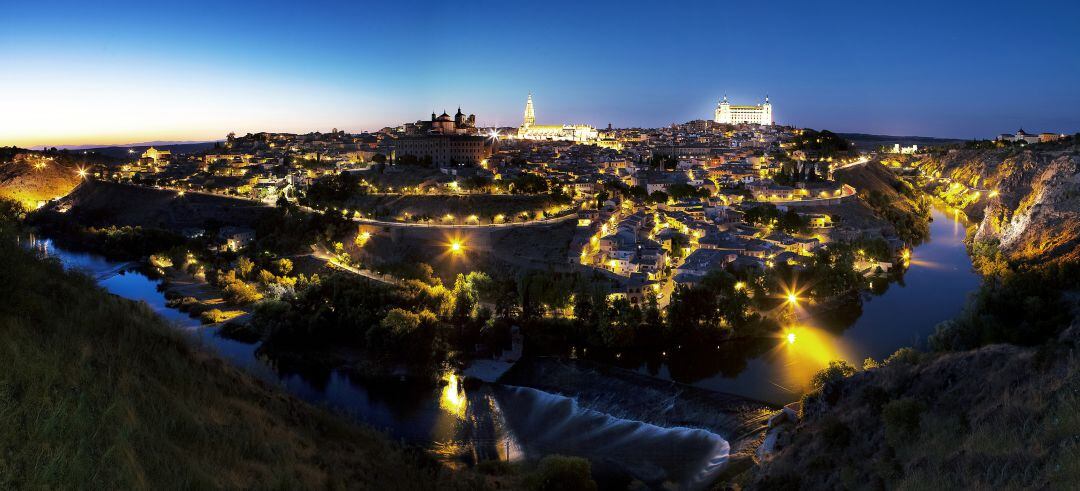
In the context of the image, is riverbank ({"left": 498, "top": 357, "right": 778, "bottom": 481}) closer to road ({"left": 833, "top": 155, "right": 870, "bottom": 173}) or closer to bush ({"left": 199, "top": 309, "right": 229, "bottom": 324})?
bush ({"left": 199, "top": 309, "right": 229, "bottom": 324})

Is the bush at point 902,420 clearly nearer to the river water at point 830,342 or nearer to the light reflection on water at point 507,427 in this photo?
the light reflection on water at point 507,427

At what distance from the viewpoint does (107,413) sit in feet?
10.9

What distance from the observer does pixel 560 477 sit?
7605 mm

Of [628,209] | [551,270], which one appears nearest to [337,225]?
[551,270]

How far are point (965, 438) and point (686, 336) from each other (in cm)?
912

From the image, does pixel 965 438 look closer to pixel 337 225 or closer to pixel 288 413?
pixel 288 413

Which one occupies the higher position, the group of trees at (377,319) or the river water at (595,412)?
the group of trees at (377,319)

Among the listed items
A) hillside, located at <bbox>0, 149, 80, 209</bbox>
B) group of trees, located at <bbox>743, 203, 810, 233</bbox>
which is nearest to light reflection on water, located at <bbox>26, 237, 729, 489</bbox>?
group of trees, located at <bbox>743, 203, 810, 233</bbox>

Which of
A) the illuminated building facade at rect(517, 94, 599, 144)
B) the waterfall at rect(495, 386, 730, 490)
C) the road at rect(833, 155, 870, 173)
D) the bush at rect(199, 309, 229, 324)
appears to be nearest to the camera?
the waterfall at rect(495, 386, 730, 490)

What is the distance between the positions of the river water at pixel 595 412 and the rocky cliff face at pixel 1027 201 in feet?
10.1

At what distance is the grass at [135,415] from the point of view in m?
2.91

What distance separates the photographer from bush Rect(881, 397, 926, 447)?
→ 5.59 m

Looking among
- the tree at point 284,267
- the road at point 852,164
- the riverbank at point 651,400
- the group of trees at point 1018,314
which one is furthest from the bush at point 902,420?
the road at point 852,164

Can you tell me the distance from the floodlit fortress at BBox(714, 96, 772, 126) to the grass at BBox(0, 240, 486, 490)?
2982 inches
